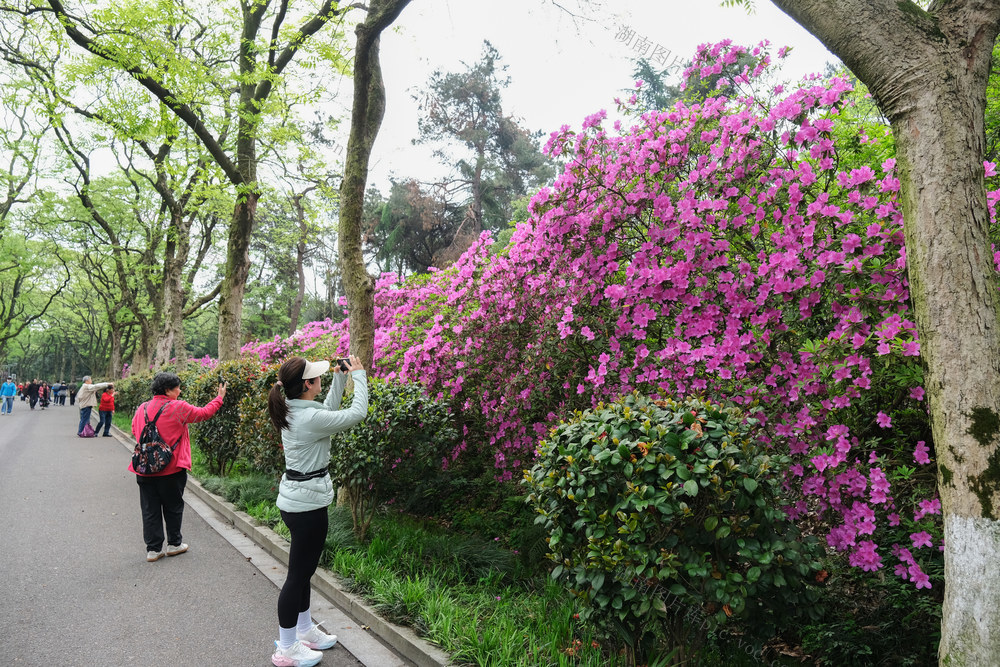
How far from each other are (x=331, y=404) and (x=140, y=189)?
77.7 ft

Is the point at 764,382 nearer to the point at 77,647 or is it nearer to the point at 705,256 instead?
the point at 705,256

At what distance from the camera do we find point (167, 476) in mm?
5898

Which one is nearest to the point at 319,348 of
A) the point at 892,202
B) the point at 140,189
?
the point at 892,202

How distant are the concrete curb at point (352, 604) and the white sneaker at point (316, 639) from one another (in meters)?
0.33

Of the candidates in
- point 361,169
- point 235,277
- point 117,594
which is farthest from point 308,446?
→ point 235,277

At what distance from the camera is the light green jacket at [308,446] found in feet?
11.9

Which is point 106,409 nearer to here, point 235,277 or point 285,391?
point 235,277

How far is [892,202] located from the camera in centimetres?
349

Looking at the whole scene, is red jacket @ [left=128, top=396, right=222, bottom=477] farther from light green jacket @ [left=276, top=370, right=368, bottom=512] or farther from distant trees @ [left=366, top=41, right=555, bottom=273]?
distant trees @ [left=366, top=41, right=555, bottom=273]

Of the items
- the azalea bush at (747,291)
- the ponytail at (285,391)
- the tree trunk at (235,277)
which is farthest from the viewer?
the tree trunk at (235,277)

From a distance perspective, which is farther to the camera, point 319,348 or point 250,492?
point 319,348

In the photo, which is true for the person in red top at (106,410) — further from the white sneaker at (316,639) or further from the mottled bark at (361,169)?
the white sneaker at (316,639)

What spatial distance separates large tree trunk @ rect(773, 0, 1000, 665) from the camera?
2.48 m

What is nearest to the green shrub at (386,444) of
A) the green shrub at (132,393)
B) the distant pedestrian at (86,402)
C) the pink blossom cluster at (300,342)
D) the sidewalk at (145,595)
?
the sidewalk at (145,595)
